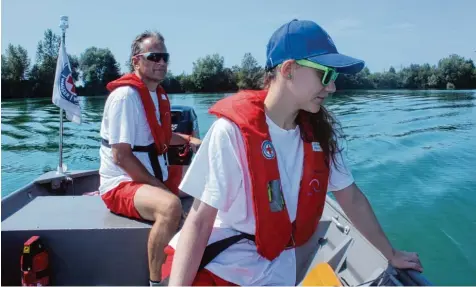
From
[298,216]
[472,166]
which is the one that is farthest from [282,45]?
[472,166]

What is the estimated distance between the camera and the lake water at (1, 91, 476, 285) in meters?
4.72

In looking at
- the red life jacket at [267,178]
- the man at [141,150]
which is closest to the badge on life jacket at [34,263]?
the man at [141,150]

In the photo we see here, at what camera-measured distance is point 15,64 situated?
41.6 metres

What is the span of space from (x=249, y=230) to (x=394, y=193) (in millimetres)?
5491

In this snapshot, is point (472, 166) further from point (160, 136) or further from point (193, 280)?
point (193, 280)

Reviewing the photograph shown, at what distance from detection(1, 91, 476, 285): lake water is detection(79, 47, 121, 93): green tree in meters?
23.9

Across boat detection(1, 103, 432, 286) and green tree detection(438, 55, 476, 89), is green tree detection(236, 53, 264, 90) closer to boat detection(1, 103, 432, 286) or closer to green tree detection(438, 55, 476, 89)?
boat detection(1, 103, 432, 286)

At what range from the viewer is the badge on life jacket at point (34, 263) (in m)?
2.19

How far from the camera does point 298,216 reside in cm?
148

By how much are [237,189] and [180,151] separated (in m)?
3.34

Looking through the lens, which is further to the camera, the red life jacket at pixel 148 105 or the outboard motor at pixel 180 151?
the outboard motor at pixel 180 151

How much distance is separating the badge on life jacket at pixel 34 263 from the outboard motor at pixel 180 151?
93 cm

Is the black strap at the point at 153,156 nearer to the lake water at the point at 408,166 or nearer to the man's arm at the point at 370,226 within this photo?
the lake water at the point at 408,166

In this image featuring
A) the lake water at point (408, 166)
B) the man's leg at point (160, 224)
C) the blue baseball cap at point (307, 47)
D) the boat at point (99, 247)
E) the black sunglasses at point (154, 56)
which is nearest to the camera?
the blue baseball cap at point (307, 47)
